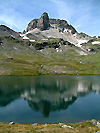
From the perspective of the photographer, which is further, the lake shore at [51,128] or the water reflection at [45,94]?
the water reflection at [45,94]

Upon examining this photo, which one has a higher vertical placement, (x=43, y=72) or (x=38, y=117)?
(x=43, y=72)

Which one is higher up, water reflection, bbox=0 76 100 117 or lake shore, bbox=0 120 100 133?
lake shore, bbox=0 120 100 133

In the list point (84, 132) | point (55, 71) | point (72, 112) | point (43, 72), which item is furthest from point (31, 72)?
Result: point (84, 132)

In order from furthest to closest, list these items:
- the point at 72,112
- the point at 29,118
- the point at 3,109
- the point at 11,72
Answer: the point at 11,72 → the point at 3,109 → the point at 72,112 → the point at 29,118

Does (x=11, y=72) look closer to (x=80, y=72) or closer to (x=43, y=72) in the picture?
(x=43, y=72)

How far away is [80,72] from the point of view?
487ft

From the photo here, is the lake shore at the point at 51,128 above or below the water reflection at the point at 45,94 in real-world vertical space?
above

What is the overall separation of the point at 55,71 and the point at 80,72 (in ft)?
103

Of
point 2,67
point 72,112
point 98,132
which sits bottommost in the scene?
point 72,112

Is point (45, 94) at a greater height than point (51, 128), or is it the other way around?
point (51, 128)

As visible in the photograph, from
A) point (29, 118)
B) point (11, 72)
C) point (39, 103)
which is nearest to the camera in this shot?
point (29, 118)

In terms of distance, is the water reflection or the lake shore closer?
the lake shore

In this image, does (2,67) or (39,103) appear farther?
(2,67)

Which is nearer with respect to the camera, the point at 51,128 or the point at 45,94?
the point at 51,128
